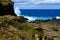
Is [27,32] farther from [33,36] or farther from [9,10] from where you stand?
[9,10]

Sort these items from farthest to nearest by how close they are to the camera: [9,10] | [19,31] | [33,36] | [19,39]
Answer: [9,10], [33,36], [19,31], [19,39]

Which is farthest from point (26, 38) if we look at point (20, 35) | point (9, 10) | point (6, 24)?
point (9, 10)

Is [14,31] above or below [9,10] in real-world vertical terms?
above

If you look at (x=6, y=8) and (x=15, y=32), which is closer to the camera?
(x=15, y=32)

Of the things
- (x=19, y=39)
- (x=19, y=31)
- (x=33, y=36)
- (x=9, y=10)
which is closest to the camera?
(x=19, y=39)

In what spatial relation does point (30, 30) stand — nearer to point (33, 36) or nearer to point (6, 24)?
point (33, 36)

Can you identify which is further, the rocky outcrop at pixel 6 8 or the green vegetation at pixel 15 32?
the rocky outcrop at pixel 6 8

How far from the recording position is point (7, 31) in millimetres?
14930

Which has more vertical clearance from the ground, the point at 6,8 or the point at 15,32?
the point at 15,32

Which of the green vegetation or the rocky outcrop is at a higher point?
the green vegetation

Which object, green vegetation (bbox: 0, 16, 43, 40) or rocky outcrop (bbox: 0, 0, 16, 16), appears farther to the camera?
rocky outcrop (bbox: 0, 0, 16, 16)

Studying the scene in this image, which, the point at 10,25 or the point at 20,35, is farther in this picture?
the point at 10,25

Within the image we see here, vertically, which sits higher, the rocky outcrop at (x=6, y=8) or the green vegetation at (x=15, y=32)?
the green vegetation at (x=15, y=32)

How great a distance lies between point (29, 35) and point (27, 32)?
0.76ft
